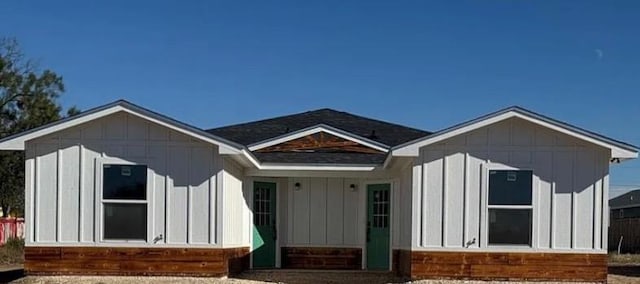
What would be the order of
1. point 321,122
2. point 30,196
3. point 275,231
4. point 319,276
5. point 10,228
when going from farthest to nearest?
1. point 10,228
2. point 321,122
3. point 275,231
4. point 319,276
5. point 30,196

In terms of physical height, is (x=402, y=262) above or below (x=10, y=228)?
above

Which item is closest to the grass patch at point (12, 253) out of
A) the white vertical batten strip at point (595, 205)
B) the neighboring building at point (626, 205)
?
the white vertical batten strip at point (595, 205)

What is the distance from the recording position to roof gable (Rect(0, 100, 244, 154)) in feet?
41.7

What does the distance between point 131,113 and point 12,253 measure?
444 inches

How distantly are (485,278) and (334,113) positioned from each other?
841cm

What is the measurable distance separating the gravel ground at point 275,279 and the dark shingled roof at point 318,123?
2.18m

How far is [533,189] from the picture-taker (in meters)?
12.7

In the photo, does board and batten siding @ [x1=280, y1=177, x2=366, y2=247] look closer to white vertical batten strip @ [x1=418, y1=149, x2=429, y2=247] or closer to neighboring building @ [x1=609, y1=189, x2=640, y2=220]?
white vertical batten strip @ [x1=418, y1=149, x2=429, y2=247]

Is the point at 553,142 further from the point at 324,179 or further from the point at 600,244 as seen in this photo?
the point at 324,179

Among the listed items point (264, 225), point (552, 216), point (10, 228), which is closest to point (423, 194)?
point (552, 216)

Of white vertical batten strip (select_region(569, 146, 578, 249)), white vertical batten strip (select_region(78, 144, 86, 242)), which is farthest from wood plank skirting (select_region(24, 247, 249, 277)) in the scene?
white vertical batten strip (select_region(569, 146, 578, 249))

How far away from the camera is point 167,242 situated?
12961 millimetres

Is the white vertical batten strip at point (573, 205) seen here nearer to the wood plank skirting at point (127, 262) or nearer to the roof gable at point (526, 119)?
the roof gable at point (526, 119)

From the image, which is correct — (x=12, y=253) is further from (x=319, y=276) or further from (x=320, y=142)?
(x=319, y=276)
